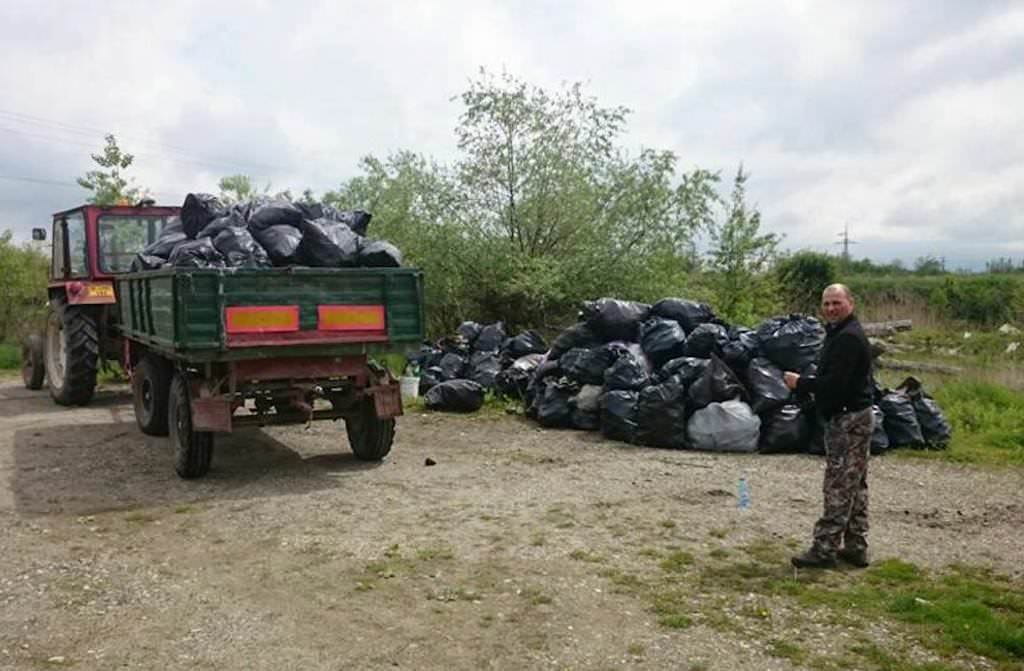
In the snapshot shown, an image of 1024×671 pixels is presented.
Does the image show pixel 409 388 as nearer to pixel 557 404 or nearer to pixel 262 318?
pixel 557 404

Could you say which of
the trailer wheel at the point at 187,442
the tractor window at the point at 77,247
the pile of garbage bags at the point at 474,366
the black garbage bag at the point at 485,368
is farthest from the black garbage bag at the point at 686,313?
the tractor window at the point at 77,247

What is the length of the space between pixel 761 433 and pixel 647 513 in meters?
2.52

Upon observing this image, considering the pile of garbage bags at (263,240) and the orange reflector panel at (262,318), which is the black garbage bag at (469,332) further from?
the orange reflector panel at (262,318)

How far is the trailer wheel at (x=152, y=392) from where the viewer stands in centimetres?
810

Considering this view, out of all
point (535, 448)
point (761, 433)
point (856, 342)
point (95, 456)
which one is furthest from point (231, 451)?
point (856, 342)

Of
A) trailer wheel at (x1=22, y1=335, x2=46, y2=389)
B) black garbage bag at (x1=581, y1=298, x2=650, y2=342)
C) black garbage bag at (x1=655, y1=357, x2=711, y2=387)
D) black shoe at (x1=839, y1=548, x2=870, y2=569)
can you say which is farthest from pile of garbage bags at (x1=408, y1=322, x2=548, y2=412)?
black shoe at (x1=839, y1=548, x2=870, y2=569)

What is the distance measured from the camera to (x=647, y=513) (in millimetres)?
6102

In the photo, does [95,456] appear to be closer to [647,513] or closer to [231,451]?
[231,451]

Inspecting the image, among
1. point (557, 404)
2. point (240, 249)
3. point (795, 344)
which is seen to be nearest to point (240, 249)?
point (240, 249)

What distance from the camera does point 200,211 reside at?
810 centimetres

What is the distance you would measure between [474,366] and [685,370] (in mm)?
3176

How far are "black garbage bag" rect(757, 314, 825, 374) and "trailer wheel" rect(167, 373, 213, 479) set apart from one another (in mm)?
4940

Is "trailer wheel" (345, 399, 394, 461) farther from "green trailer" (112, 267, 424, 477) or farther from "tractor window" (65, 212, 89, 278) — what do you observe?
"tractor window" (65, 212, 89, 278)

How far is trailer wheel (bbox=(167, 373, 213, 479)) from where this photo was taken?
6875 millimetres
